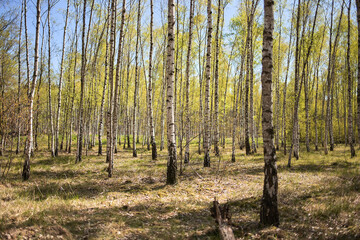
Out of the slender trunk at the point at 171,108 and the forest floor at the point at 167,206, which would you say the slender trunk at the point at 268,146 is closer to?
the forest floor at the point at 167,206

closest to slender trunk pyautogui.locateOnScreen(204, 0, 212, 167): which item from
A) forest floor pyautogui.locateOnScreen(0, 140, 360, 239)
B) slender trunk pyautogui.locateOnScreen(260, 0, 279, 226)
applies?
forest floor pyautogui.locateOnScreen(0, 140, 360, 239)

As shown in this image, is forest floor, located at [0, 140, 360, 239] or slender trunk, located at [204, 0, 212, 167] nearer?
forest floor, located at [0, 140, 360, 239]

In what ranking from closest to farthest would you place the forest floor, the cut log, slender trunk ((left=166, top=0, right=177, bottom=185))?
the cut log → the forest floor → slender trunk ((left=166, top=0, right=177, bottom=185))

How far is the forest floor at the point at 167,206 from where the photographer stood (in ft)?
13.4

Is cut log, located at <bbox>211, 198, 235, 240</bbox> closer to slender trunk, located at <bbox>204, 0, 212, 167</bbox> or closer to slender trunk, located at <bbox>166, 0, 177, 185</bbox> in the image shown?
slender trunk, located at <bbox>166, 0, 177, 185</bbox>

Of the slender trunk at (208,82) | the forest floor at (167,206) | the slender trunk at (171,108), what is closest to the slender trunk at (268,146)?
the forest floor at (167,206)

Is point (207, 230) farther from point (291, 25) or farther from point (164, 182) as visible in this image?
point (291, 25)

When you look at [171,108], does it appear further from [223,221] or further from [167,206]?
[223,221]

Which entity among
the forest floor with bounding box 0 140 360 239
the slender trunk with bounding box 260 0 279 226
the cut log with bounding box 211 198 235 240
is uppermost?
the slender trunk with bounding box 260 0 279 226

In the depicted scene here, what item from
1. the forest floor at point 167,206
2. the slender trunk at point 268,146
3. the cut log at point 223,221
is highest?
the slender trunk at point 268,146

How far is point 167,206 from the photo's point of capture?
226 inches

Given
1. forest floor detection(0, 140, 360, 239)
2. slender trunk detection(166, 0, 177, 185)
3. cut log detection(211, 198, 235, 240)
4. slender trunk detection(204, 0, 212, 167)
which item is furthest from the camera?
slender trunk detection(204, 0, 212, 167)

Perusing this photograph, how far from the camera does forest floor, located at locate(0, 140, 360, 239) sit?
409 centimetres

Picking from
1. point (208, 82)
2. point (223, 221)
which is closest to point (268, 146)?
point (223, 221)
